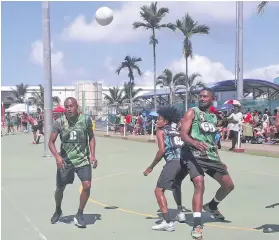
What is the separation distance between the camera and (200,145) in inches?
218

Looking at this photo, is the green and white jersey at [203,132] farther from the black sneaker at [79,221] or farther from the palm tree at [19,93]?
the palm tree at [19,93]

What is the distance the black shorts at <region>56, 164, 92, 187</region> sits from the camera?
240 inches

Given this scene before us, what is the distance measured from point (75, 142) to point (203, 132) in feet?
5.51

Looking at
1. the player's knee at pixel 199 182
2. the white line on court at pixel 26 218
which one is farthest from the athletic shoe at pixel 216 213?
the white line on court at pixel 26 218

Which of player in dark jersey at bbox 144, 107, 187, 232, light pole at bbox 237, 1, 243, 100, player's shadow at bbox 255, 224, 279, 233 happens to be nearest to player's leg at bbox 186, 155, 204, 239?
player in dark jersey at bbox 144, 107, 187, 232

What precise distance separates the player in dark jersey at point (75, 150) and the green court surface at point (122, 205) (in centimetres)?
57

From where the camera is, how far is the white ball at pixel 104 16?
13.4 meters

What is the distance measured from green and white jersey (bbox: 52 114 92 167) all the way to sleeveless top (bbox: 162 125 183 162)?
105 centimetres

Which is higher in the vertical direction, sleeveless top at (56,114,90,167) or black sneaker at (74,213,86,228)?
sleeveless top at (56,114,90,167)

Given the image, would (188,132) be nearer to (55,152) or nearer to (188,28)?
(55,152)

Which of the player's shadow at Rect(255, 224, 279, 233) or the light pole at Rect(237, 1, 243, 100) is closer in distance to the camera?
the player's shadow at Rect(255, 224, 279, 233)

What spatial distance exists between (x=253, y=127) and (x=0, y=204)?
1461 cm

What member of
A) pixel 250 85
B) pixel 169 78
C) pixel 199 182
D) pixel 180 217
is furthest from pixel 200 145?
pixel 169 78

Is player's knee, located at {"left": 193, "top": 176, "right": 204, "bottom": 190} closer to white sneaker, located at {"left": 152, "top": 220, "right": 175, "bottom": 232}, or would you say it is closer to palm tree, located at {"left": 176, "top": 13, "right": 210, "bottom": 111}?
white sneaker, located at {"left": 152, "top": 220, "right": 175, "bottom": 232}
